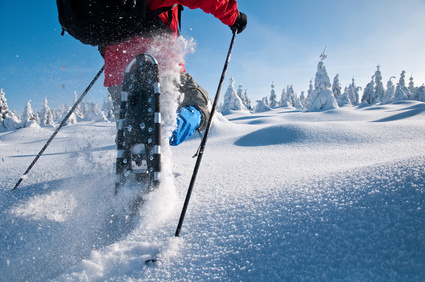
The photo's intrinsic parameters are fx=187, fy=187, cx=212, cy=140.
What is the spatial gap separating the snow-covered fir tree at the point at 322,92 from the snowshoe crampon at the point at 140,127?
22446 mm

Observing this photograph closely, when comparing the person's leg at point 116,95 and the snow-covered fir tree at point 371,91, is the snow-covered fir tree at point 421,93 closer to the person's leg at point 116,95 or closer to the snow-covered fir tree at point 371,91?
the snow-covered fir tree at point 371,91

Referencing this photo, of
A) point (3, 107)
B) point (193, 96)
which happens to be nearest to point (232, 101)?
point (193, 96)

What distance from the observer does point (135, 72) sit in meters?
1.44

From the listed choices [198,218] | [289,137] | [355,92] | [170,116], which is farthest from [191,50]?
[355,92]

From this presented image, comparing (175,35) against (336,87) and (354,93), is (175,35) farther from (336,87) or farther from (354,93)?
(354,93)

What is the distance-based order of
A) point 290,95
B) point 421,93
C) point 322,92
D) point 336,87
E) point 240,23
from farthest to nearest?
point 290,95, point 336,87, point 421,93, point 322,92, point 240,23

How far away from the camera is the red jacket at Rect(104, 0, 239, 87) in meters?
1.40

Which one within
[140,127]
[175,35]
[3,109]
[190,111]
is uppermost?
[3,109]

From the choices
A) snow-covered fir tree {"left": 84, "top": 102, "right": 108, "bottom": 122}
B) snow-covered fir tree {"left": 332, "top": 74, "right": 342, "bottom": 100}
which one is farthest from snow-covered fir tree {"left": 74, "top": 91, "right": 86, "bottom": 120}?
snow-covered fir tree {"left": 332, "top": 74, "right": 342, "bottom": 100}

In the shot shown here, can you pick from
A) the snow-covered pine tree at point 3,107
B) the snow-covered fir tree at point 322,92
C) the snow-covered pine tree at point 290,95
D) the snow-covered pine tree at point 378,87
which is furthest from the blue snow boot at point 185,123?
the snow-covered pine tree at point 290,95

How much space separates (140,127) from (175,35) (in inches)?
37.3

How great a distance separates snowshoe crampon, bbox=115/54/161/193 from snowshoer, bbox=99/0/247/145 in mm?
195

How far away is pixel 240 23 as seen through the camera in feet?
5.79

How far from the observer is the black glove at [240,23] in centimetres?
172
